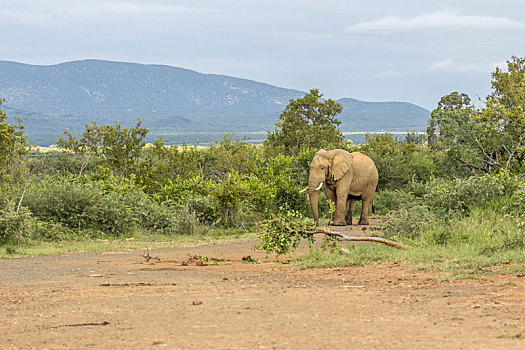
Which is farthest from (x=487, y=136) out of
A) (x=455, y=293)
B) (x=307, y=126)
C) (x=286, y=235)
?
(x=307, y=126)

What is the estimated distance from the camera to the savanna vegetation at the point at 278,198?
13.1 m

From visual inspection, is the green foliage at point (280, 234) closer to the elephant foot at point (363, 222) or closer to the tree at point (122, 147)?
the elephant foot at point (363, 222)

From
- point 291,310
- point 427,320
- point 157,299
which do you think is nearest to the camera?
point 427,320

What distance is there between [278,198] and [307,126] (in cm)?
1869

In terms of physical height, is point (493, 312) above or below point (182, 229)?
above

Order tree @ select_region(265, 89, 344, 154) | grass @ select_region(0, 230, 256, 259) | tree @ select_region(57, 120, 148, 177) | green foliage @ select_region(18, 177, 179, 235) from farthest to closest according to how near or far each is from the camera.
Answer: tree @ select_region(265, 89, 344, 154) → tree @ select_region(57, 120, 148, 177) → green foliage @ select_region(18, 177, 179, 235) → grass @ select_region(0, 230, 256, 259)

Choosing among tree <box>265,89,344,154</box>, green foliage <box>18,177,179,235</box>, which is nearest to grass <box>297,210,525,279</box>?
green foliage <box>18,177,179,235</box>

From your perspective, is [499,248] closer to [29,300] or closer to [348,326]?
[348,326]

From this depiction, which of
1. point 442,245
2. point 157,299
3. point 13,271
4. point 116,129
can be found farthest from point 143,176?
point 157,299

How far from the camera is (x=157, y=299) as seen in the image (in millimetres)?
9031

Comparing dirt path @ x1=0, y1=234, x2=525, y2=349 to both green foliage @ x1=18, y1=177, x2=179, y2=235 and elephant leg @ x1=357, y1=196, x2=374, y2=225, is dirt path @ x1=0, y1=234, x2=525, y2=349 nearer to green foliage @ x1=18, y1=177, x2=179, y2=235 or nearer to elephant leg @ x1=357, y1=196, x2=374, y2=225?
green foliage @ x1=18, y1=177, x2=179, y2=235

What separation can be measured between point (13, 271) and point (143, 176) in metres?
17.2

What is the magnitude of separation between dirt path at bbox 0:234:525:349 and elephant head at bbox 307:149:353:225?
10.5 meters

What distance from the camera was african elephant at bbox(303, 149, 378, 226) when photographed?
22.9 m
